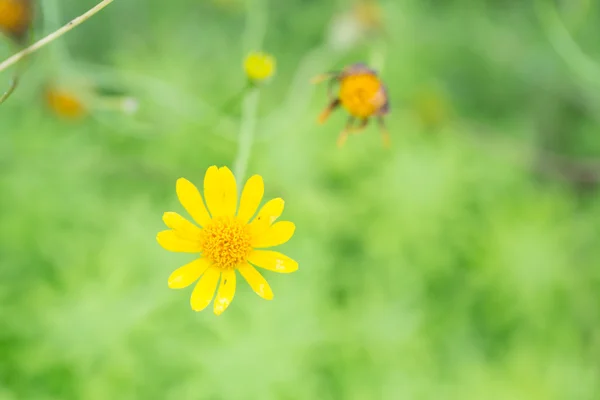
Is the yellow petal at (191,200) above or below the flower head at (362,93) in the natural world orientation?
below

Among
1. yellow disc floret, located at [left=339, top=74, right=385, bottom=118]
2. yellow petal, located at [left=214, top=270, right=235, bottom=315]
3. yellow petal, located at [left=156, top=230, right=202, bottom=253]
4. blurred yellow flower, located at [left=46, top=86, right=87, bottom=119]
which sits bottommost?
yellow petal, located at [left=214, top=270, right=235, bottom=315]

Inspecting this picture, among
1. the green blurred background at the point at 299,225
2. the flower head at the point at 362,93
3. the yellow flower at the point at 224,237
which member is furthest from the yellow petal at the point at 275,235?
the green blurred background at the point at 299,225

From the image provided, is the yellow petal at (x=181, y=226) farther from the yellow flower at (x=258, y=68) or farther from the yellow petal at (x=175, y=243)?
the yellow flower at (x=258, y=68)

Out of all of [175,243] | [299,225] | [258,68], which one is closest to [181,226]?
[175,243]

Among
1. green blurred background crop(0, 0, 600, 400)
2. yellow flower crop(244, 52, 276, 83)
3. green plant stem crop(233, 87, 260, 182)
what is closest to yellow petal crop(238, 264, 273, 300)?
green plant stem crop(233, 87, 260, 182)

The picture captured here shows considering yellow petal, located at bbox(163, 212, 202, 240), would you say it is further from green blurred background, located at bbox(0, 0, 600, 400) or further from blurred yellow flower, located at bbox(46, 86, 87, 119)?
blurred yellow flower, located at bbox(46, 86, 87, 119)

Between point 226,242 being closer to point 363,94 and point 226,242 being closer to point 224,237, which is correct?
point 224,237

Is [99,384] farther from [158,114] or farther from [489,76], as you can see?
[489,76]
